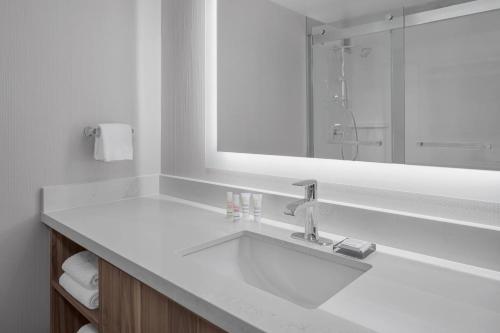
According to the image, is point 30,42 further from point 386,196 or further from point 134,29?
point 386,196

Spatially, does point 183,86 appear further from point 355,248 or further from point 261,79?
point 355,248

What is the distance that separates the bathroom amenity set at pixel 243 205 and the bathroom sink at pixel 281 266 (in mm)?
124

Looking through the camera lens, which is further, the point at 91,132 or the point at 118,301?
the point at 91,132

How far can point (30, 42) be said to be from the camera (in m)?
1.40

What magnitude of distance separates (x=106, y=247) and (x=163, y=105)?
98 centimetres

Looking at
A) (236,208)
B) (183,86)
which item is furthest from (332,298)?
(183,86)

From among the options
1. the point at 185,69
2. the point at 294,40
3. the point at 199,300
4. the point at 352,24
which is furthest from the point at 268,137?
the point at 199,300

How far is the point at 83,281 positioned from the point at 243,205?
1.99ft

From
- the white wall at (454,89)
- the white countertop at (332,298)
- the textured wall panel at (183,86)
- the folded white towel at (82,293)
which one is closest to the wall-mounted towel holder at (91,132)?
the textured wall panel at (183,86)

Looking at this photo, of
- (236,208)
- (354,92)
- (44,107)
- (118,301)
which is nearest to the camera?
(118,301)

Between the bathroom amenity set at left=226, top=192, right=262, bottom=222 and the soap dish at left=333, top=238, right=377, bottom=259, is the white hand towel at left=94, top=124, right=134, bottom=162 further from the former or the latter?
the soap dish at left=333, top=238, right=377, bottom=259

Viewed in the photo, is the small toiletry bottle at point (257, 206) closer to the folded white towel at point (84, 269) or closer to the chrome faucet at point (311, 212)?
the chrome faucet at point (311, 212)

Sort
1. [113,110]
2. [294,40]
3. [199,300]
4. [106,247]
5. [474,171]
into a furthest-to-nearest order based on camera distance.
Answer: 1. [113,110]
2. [294,40]
3. [106,247]
4. [474,171]
5. [199,300]

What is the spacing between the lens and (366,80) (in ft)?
3.60
